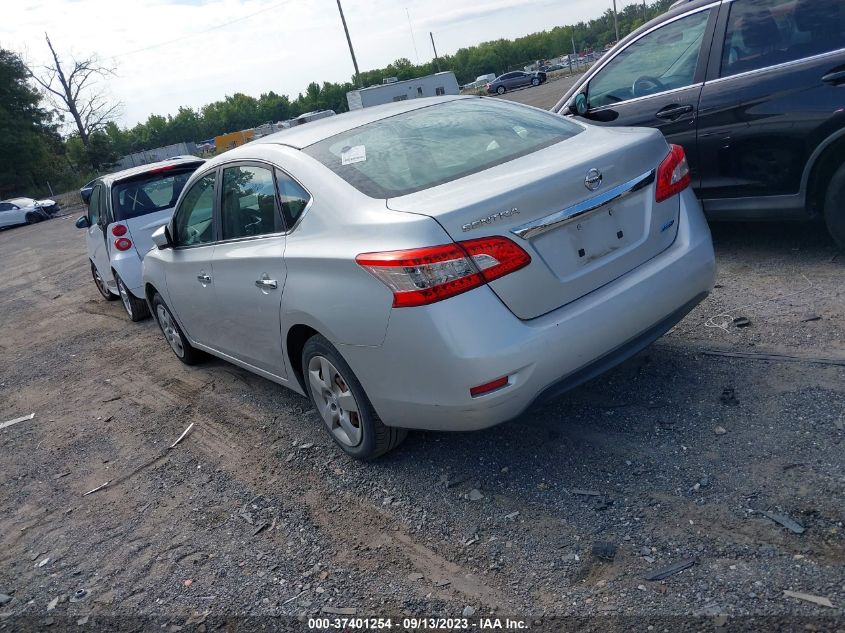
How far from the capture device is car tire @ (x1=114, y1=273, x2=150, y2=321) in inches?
332

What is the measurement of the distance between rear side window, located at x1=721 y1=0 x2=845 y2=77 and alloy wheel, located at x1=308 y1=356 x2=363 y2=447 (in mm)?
3628

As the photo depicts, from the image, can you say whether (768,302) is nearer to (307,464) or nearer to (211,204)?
(307,464)

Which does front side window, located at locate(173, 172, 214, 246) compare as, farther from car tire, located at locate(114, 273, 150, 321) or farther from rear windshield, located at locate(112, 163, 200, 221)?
car tire, located at locate(114, 273, 150, 321)

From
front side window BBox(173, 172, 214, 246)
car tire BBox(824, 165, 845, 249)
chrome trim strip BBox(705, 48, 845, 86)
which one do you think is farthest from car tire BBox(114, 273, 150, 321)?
car tire BBox(824, 165, 845, 249)

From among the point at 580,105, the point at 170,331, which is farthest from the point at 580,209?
the point at 170,331

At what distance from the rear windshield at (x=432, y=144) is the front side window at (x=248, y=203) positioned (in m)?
0.38

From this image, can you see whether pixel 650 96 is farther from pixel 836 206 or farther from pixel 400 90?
pixel 400 90

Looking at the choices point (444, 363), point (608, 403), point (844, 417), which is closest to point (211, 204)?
point (444, 363)

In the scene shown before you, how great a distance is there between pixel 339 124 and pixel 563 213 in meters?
1.69

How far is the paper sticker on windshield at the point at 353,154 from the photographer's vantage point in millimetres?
3717

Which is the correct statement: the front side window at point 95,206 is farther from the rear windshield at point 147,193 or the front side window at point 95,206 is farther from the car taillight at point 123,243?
the car taillight at point 123,243

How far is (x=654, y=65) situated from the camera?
5.81 meters

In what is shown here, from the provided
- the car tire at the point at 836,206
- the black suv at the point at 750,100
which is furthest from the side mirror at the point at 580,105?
the car tire at the point at 836,206

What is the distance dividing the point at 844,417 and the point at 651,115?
315cm
